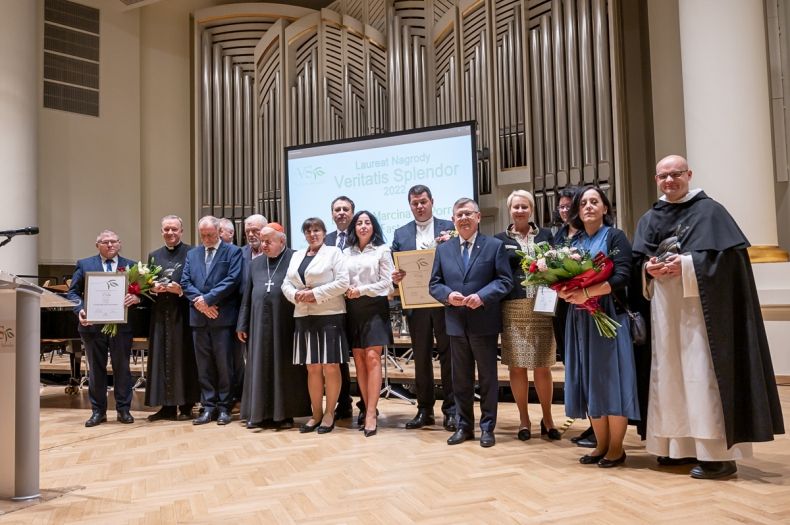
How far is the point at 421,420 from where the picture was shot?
458cm

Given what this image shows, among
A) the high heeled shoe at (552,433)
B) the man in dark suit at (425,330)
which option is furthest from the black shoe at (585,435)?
the man in dark suit at (425,330)

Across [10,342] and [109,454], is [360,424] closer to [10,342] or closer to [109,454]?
[109,454]

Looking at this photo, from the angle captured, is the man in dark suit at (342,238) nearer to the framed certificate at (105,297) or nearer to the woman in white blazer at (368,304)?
the woman in white blazer at (368,304)

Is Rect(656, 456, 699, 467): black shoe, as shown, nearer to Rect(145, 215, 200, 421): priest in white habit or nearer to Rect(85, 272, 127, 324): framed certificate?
Rect(145, 215, 200, 421): priest in white habit

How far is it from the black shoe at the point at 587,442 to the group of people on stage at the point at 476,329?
0.01 metres

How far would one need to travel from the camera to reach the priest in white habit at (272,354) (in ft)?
15.3

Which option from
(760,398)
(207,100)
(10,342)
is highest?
(207,100)

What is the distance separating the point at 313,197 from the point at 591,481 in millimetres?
6181

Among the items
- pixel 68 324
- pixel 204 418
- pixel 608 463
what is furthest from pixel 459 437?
pixel 68 324

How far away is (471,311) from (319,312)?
3.43 feet

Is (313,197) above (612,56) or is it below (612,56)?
below

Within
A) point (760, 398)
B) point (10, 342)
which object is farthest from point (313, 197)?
point (760, 398)

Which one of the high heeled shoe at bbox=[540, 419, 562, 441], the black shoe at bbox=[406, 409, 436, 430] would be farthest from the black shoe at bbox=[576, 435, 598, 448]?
the black shoe at bbox=[406, 409, 436, 430]

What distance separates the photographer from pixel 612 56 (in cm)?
763
